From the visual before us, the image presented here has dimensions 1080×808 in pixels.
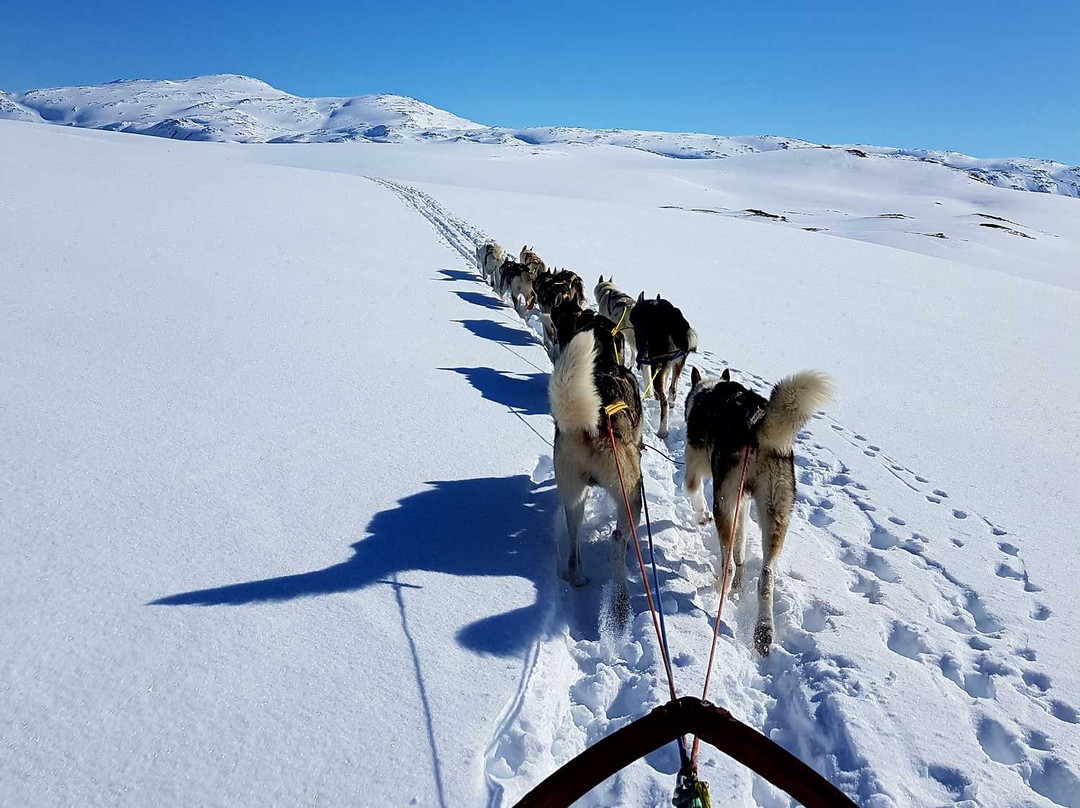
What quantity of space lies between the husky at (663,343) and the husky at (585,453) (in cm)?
240

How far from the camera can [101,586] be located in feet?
8.24

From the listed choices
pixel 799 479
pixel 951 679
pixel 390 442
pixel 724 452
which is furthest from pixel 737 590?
pixel 390 442

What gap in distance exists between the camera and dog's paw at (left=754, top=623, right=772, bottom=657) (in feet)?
8.95

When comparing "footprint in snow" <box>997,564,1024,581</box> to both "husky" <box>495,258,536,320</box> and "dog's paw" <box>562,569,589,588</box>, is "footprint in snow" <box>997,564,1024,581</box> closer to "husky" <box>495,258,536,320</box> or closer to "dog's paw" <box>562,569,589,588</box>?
"dog's paw" <box>562,569,589,588</box>

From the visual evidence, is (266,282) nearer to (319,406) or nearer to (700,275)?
(319,406)

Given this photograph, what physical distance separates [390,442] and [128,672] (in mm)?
2382

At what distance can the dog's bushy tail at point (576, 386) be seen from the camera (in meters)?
2.80

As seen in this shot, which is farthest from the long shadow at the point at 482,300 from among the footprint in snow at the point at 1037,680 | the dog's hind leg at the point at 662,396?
the footprint in snow at the point at 1037,680

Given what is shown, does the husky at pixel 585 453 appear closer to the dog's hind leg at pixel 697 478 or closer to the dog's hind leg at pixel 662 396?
the dog's hind leg at pixel 697 478

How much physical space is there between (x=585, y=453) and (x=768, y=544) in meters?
0.96

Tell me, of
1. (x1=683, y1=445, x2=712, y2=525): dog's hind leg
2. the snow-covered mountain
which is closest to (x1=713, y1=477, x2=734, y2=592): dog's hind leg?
(x1=683, y1=445, x2=712, y2=525): dog's hind leg

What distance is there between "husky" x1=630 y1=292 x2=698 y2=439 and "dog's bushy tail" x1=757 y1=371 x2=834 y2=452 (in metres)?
2.57

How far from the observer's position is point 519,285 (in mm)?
9273

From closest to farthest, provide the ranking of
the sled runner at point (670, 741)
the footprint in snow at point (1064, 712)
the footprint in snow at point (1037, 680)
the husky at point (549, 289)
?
1. the sled runner at point (670, 741)
2. the footprint in snow at point (1064, 712)
3. the footprint in snow at point (1037, 680)
4. the husky at point (549, 289)
